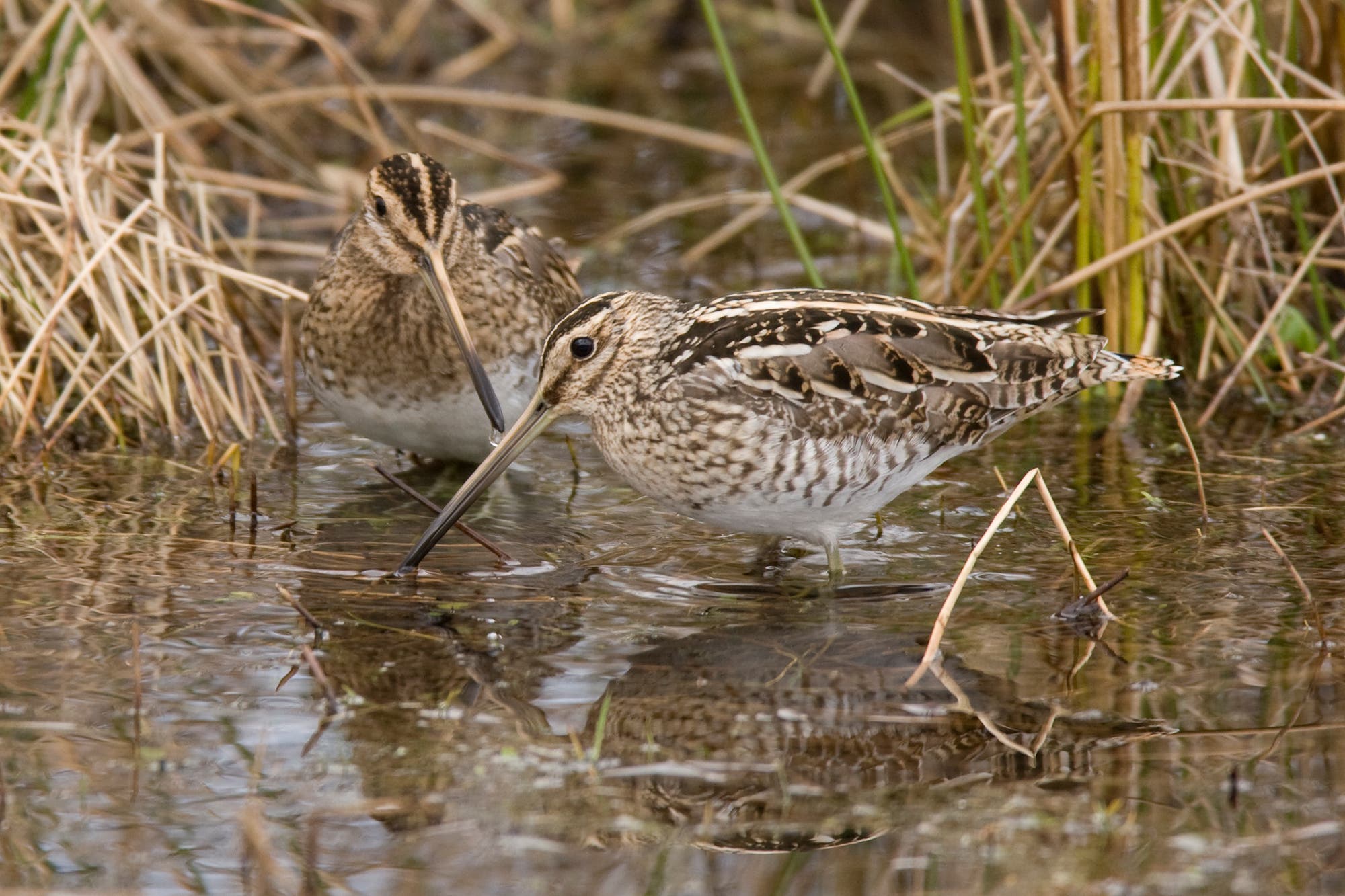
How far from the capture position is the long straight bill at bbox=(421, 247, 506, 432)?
5570mm

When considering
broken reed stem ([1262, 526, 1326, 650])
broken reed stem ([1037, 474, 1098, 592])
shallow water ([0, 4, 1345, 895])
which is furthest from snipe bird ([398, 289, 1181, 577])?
broken reed stem ([1262, 526, 1326, 650])

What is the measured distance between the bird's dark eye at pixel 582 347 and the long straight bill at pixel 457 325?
0.60 m

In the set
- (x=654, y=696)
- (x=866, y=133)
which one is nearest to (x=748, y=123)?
(x=866, y=133)

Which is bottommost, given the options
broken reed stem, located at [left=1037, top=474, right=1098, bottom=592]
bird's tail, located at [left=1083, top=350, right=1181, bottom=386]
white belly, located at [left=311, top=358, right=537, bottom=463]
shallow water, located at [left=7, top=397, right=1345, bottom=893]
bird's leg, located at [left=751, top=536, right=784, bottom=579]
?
shallow water, located at [left=7, top=397, right=1345, bottom=893]

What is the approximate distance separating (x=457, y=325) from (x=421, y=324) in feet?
0.89

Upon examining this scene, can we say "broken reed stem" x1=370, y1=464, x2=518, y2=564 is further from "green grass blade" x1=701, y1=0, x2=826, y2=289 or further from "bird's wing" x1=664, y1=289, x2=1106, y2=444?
"green grass blade" x1=701, y1=0, x2=826, y2=289

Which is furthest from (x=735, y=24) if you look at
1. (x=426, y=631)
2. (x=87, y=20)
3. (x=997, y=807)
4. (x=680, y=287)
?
(x=997, y=807)

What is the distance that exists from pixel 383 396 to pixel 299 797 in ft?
7.64

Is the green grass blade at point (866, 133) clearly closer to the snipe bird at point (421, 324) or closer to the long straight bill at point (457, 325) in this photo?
the snipe bird at point (421, 324)

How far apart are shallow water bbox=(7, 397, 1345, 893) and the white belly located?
220 millimetres

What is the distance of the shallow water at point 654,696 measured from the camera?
11.4 feet

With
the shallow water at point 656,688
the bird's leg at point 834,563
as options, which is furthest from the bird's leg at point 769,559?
the bird's leg at point 834,563

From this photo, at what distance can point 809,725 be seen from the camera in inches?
162

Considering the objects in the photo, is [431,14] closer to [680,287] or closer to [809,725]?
[680,287]
